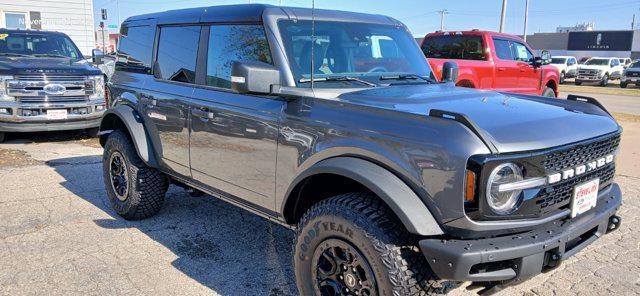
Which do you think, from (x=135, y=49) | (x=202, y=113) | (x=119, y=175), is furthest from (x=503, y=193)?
(x=135, y=49)

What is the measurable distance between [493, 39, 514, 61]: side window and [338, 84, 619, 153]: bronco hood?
7348mm

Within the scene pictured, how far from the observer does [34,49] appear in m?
9.49

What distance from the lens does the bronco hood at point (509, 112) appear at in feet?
7.84

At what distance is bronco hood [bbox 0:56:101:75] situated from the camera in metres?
8.09

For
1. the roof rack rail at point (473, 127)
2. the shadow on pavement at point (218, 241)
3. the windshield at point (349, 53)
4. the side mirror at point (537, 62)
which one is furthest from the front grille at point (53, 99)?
the side mirror at point (537, 62)

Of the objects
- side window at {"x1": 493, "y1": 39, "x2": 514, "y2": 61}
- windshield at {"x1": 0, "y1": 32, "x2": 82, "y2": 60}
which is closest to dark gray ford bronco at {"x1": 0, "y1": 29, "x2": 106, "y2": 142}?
windshield at {"x1": 0, "y1": 32, "x2": 82, "y2": 60}

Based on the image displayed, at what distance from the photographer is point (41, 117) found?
8305 millimetres

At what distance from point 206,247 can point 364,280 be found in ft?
6.34

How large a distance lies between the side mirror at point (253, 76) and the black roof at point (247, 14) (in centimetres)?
62

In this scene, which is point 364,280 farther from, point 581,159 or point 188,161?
point 188,161

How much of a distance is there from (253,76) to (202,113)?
3.23ft

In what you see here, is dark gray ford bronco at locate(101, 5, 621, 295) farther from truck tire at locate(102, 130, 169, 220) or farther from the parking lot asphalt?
the parking lot asphalt

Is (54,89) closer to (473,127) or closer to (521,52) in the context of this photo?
(473,127)

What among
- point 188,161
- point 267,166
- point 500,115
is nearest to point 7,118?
point 188,161
